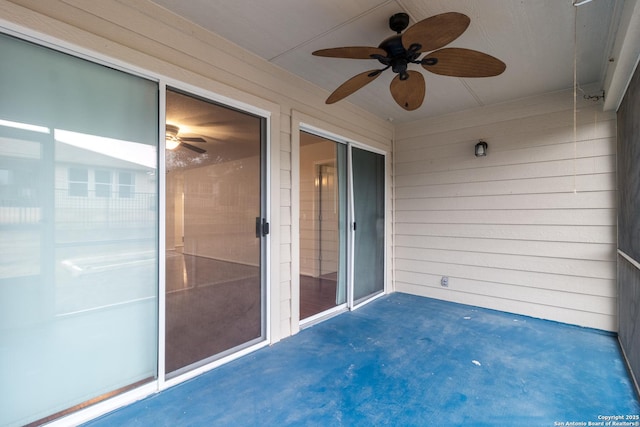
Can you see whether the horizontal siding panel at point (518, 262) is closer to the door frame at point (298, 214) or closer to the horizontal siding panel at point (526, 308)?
the horizontal siding panel at point (526, 308)

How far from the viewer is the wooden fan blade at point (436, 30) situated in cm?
148

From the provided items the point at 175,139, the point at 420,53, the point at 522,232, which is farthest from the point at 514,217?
the point at 175,139

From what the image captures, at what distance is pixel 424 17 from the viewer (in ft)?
6.79

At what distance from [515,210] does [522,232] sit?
0.26m

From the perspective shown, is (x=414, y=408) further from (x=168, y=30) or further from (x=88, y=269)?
(x=168, y=30)

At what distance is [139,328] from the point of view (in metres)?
1.93

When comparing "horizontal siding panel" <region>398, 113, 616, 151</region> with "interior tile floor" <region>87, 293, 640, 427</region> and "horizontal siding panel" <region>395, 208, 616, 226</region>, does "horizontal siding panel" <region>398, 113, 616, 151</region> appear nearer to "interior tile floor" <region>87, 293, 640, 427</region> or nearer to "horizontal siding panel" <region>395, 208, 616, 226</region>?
"horizontal siding panel" <region>395, 208, 616, 226</region>

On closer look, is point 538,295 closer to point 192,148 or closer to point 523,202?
point 523,202

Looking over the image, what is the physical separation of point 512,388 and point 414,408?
2.50 feet

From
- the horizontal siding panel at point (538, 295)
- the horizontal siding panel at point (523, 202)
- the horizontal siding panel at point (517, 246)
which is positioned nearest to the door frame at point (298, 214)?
the horizontal siding panel at point (517, 246)

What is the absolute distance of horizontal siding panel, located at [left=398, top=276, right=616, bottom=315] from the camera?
→ 9.82ft

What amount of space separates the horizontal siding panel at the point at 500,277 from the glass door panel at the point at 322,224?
113 cm

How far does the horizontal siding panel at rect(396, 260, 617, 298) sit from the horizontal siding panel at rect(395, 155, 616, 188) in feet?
3.63

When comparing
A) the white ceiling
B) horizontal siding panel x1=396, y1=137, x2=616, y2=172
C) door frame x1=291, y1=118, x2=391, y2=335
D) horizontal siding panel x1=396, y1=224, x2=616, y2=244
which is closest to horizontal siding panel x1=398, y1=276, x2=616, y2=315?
horizontal siding panel x1=396, y1=224, x2=616, y2=244
